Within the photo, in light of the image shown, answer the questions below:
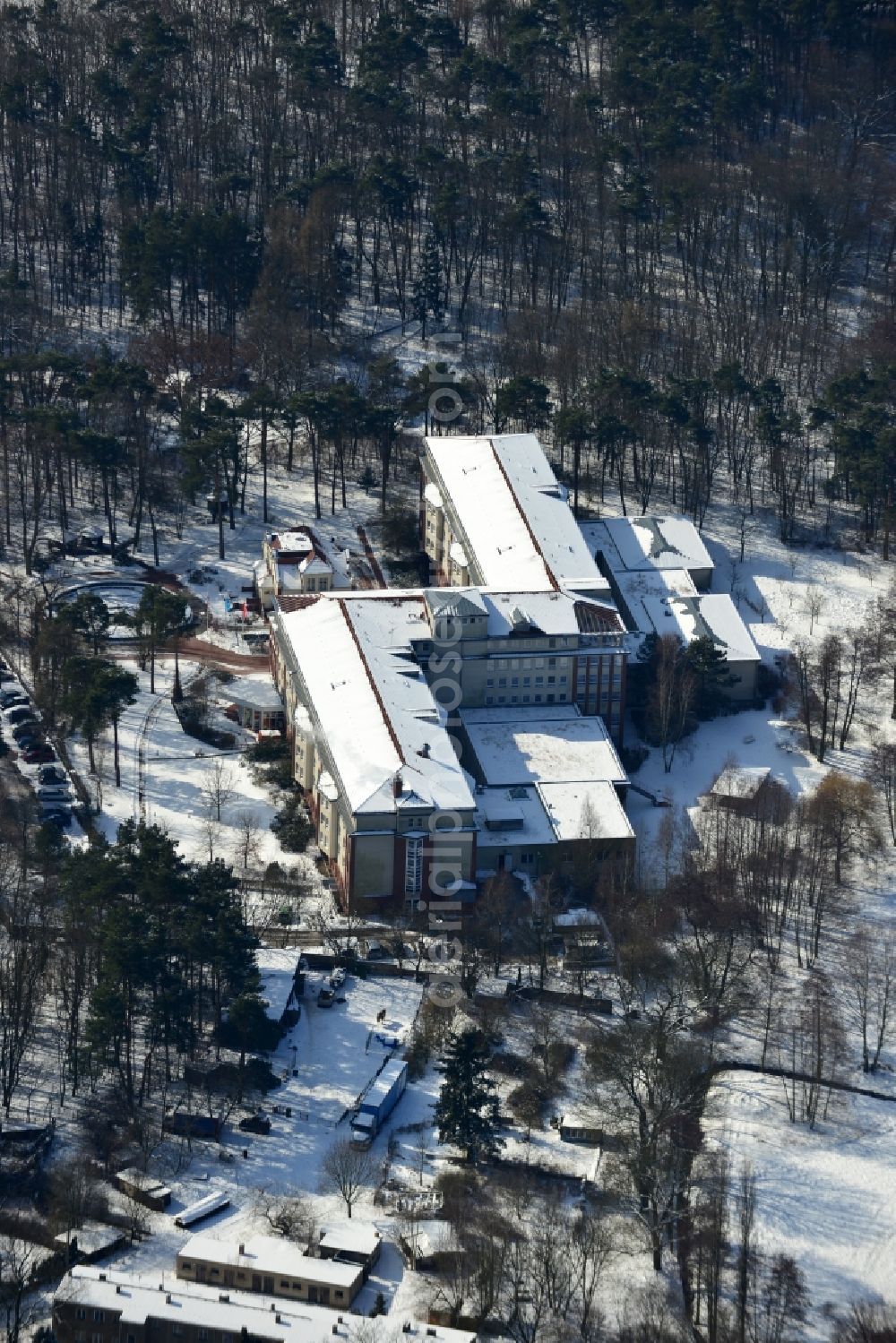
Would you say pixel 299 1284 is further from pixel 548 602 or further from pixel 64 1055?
pixel 548 602

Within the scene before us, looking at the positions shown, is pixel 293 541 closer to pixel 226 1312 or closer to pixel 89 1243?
pixel 89 1243

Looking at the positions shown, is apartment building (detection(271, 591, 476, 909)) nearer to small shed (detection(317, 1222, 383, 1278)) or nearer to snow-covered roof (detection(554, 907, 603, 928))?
snow-covered roof (detection(554, 907, 603, 928))

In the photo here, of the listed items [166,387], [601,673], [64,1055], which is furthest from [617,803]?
[166,387]

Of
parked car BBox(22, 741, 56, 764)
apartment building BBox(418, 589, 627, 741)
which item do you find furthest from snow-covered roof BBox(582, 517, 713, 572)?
parked car BBox(22, 741, 56, 764)

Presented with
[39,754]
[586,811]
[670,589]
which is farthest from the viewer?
[670,589]

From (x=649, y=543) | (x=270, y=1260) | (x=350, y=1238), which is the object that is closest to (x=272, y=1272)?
(x=270, y=1260)

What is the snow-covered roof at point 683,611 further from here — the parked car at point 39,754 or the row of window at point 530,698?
the parked car at point 39,754

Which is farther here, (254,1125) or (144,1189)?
(254,1125)
